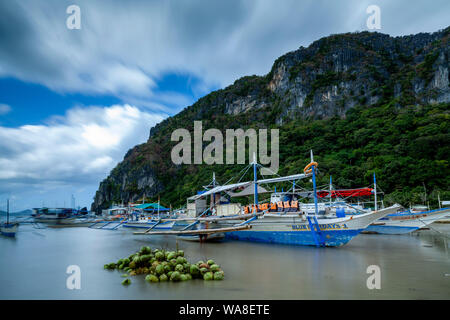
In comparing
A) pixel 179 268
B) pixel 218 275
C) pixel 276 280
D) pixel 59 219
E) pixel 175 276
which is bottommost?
pixel 59 219

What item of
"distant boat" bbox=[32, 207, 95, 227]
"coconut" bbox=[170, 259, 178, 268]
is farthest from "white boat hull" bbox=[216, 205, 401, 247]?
"distant boat" bbox=[32, 207, 95, 227]

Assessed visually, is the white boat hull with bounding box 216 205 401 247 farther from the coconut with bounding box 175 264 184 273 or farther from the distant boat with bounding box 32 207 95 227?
the distant boat with bounding box 32 207 95 227

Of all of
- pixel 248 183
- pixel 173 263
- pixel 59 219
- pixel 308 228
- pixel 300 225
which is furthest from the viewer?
pixel 59 219

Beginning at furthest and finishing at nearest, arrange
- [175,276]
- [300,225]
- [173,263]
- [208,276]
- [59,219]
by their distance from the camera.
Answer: [59,219], [300,225], [173,263], [208,276], [175,276]

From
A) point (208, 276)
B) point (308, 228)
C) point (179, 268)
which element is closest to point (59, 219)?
point (308, 228)

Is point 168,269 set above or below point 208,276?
above

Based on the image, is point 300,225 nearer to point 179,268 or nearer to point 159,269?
point 179,268

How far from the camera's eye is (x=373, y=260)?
12.4 meters

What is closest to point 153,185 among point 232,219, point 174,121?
point 174,121

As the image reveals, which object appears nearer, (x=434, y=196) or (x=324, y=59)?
(x=434, y=196)

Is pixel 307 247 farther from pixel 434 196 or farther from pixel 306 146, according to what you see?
pixel 306 146

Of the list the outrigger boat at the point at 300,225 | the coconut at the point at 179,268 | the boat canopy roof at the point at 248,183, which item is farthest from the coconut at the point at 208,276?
the boat canopy roof at the point at 248,183
